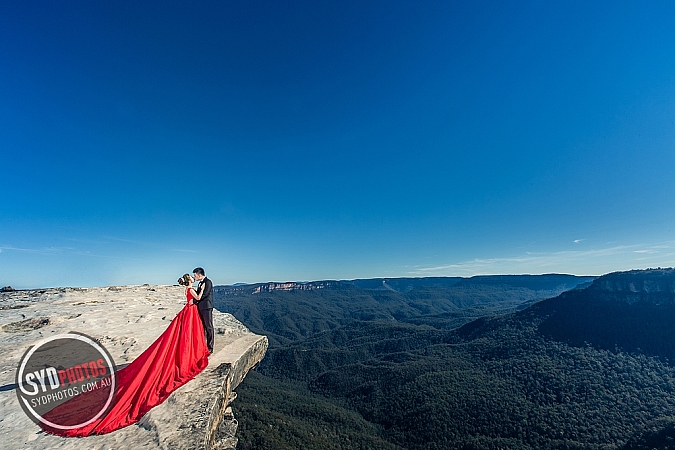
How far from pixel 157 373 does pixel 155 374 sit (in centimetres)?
4

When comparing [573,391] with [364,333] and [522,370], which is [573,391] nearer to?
[522,370]

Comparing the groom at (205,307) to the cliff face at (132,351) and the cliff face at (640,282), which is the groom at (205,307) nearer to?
the cliff face at (132,351)

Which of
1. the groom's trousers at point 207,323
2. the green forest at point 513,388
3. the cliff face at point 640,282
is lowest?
the green forest at point 513,388

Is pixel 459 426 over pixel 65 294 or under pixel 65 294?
under

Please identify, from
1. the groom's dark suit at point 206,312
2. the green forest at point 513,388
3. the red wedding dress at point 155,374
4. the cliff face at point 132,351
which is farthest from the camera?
the green forest at point 513,388

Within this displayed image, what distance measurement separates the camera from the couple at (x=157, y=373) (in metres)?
4.03

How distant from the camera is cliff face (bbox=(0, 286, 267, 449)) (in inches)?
144

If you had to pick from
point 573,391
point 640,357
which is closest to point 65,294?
point 573,391

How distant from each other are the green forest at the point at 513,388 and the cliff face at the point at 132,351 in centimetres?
4202

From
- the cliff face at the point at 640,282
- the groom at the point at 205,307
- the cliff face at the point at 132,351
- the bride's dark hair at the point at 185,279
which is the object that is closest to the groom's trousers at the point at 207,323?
the groom at the point at 205,307

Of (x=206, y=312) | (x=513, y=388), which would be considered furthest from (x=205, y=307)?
(x=513, y=388)

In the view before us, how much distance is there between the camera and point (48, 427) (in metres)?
3.85

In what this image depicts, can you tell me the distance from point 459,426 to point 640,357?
52.7 m

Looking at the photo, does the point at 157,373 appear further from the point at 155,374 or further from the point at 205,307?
the point at 205,307
